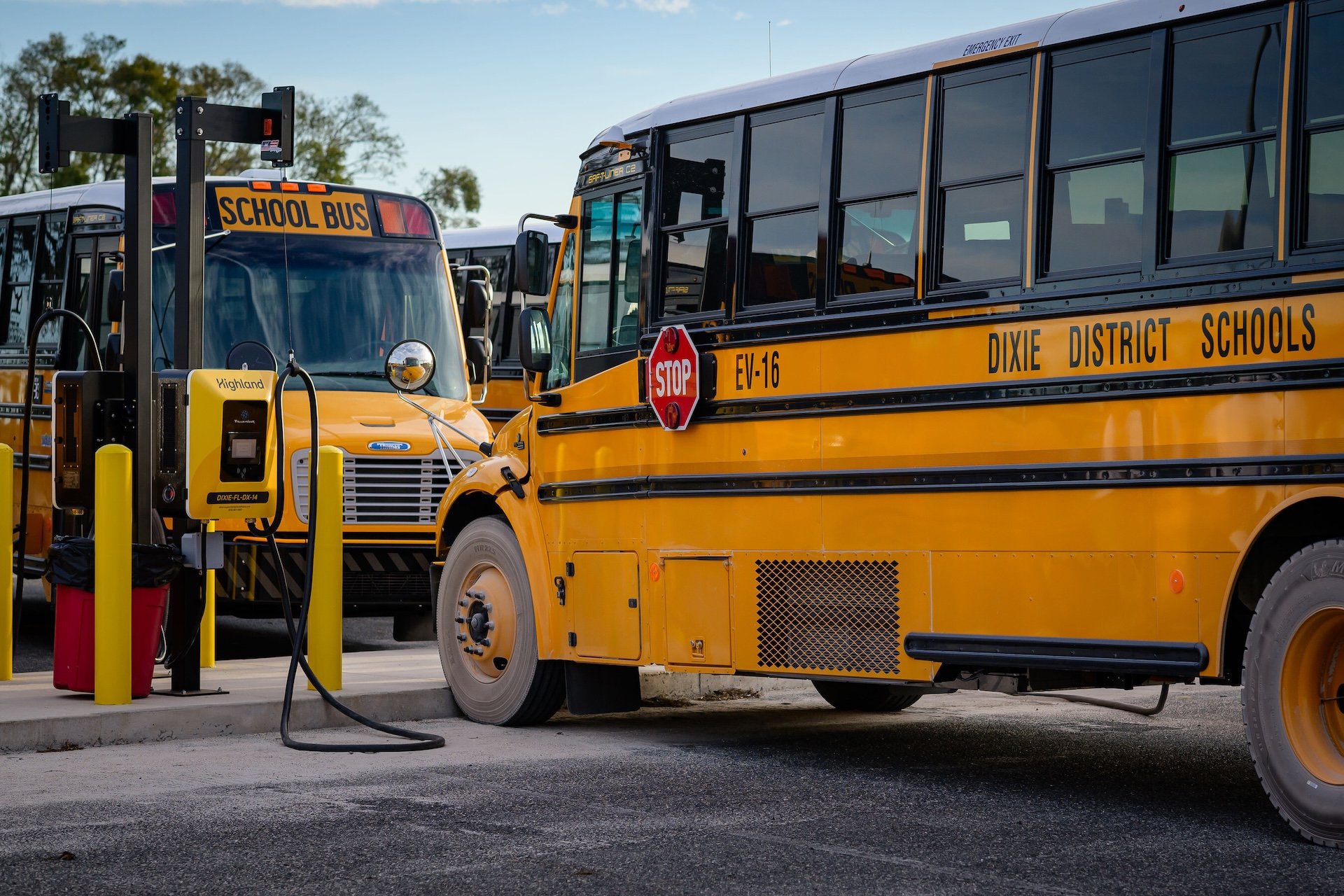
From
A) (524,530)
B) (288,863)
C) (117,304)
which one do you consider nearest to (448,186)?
(117,304)

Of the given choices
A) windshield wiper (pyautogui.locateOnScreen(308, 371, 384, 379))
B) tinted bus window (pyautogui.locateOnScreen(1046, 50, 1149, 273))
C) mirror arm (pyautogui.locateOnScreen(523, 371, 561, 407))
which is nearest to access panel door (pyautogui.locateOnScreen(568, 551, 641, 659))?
mirror arm (pyautogui.locateOnScreen(523, 371, 561, 407))

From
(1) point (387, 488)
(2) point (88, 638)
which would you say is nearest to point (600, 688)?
(2) point (88, 638)

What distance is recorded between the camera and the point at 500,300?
20.6 meters

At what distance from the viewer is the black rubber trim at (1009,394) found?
6340mm

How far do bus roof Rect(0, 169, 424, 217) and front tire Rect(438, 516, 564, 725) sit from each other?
4641 mm

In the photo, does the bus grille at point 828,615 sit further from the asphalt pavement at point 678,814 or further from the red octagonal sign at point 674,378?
the red octagonal sign at point 674,378

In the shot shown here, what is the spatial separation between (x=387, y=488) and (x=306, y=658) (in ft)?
10.3

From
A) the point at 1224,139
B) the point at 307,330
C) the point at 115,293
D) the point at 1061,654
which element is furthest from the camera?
the point at 307,330

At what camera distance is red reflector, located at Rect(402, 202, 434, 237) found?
13922 millimetres

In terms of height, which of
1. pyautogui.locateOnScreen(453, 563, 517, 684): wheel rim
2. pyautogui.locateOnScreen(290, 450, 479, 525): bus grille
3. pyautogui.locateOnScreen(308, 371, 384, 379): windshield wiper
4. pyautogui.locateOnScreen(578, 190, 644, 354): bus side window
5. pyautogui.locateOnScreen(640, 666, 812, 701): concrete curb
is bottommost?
pyautogui.locateOnScreen(640, 666, 812, 701): concrete curb

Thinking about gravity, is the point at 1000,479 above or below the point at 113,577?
above

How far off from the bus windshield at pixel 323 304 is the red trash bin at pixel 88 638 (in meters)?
3.44

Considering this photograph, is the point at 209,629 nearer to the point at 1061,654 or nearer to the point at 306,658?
the point at 306,658

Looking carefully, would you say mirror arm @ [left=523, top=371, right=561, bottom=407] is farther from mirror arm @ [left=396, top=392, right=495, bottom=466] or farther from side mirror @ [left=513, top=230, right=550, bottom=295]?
mirror arm @ [left=396, top=392, right=495, bottom=466]
